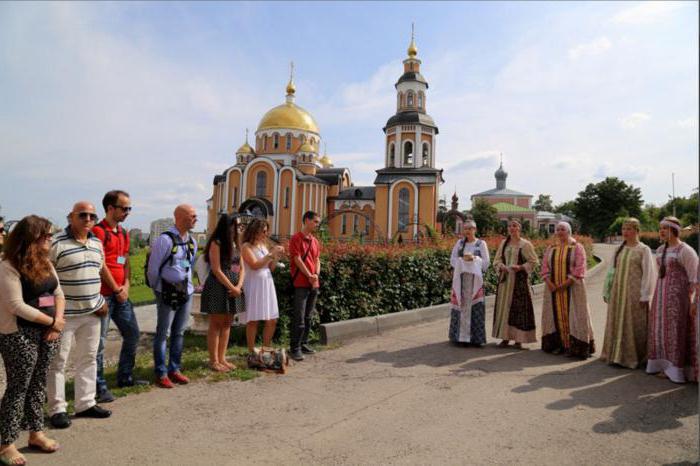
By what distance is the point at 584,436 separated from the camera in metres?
3.55

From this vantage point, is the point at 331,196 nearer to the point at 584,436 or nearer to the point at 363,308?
the point at 363,308

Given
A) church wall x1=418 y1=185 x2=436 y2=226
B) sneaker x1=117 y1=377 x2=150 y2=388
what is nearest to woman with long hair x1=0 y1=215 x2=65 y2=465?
sneaker x1=117 y1=377 x2=150 y2=388

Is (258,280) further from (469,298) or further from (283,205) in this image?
(283,205)

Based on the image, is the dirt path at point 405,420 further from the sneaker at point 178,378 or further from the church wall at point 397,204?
the church wall at point 397,204

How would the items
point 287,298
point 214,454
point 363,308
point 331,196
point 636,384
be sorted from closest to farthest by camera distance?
point 214,454 → point 636,384 → point 287,298 → point 363,308 → point 331,196

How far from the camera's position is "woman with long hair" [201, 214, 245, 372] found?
16.8 ft

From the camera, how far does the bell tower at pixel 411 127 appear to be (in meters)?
40.3

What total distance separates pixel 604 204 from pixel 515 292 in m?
64.5

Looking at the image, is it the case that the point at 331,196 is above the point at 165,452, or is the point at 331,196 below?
above

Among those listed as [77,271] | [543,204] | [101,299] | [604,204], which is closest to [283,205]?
[101,299]

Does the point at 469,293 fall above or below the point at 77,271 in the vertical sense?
below

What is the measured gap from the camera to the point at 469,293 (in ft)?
22.0

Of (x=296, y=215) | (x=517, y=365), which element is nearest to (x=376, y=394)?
(x=517, y=365)

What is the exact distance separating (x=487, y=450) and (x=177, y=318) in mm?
3229
